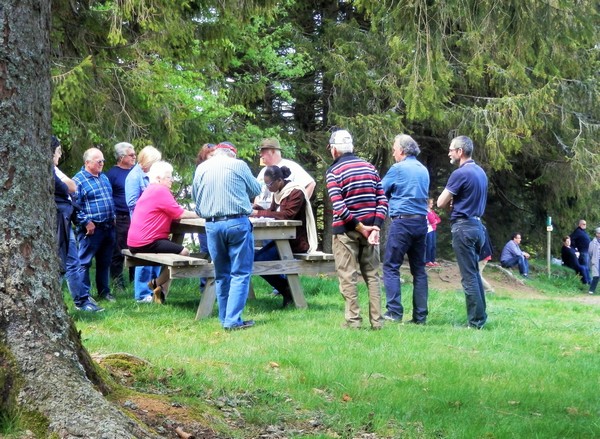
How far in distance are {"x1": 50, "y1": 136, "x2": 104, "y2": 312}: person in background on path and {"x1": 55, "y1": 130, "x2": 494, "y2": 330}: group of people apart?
4cm

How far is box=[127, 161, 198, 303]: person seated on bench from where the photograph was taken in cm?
944

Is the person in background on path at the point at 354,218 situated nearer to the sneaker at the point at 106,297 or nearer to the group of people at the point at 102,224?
the group of people at the point at 102,224

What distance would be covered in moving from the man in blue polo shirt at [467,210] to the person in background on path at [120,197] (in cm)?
418

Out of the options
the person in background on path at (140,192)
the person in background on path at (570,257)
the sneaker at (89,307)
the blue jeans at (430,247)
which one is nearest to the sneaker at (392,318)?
the person in background on path at (140,192)

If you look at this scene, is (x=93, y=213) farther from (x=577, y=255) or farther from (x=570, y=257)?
(x=577, y=255)

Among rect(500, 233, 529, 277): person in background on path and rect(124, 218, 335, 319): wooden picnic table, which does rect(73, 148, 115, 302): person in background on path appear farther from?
rect(500, 233, 529, 277): person in background on path

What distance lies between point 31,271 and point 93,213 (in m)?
5.64

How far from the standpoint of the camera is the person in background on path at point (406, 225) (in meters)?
9.12

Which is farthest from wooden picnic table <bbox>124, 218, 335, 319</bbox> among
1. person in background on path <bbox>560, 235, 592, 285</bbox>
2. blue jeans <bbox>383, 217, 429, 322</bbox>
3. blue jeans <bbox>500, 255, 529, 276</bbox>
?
person in background on path <bbox>560, 235, 592, 285</bbox>

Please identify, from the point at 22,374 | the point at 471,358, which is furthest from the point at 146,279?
the point at 22,374

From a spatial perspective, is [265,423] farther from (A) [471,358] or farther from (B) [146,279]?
(B) [146,279]

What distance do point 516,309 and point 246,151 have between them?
666 cm

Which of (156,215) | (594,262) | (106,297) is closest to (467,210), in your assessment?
(156,215)

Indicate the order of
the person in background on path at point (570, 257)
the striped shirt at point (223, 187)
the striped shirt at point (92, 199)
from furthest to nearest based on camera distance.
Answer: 1. the person in background on path at point (570, 257)
2. the striped shirt at point (92, 199)
3. the striped shirt at point (223, 187)
